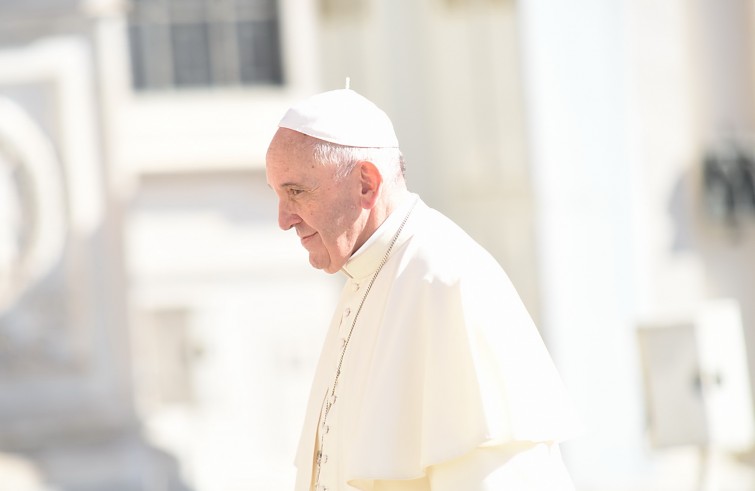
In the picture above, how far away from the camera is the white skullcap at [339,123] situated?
2.58 meters

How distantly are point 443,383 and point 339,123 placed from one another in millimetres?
503

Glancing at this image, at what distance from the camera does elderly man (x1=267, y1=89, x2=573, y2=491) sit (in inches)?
94.0

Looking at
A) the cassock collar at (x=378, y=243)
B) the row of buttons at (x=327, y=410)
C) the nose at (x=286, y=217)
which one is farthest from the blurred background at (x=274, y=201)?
the nose at (x=286, y=217)

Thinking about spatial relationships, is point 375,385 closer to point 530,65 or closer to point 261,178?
point 261,178

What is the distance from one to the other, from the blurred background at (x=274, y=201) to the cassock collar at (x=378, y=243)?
12.6 feet

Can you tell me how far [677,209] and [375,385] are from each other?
19.1 feet

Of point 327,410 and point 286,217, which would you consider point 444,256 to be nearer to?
point 286,217

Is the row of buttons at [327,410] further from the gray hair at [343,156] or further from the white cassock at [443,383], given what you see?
the gray hair at [343,156]

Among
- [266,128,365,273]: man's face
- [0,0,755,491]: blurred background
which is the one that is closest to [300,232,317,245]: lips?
[266,128,365,273]: man's face

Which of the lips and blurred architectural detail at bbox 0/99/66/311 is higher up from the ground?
blurred architectural detail at bbox 0/99/66/311

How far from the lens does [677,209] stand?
805cm

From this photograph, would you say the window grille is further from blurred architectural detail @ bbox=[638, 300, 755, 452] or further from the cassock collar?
the cassock collar

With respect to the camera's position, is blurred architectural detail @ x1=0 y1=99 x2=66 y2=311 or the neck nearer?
the neck

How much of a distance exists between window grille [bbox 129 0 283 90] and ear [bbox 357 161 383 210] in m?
5.20
